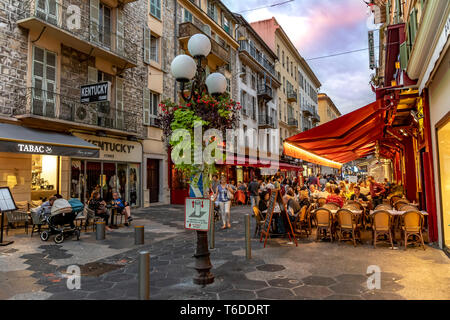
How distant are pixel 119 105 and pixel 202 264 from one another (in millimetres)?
12475

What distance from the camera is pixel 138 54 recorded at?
1684 cm

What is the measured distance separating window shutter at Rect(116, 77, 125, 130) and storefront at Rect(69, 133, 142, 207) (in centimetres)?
81

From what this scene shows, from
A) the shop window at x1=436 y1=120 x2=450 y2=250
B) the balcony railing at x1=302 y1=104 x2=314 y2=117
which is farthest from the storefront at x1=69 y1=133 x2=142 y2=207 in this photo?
the balcony railing at x1=302 y1=104 x2=314 y2=117

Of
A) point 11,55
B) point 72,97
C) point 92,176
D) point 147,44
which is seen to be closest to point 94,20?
point 147,44

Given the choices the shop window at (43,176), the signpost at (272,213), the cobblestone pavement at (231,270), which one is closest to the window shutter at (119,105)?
the shop window at (43,176)

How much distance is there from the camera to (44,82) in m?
12.0

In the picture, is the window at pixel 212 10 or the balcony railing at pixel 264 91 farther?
the balcony railing at pixel 264 91

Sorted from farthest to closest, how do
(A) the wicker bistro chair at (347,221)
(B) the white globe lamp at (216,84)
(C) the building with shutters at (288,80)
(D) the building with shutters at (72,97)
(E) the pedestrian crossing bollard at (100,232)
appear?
(C) the building with shutters at (288,80) < (D) the building with shutters at (72,97) < (E) the pedestrian crossing bollard at (100,232) < (A) the wicker bistro chair at (347,221) < (B) the white globe lamp at (216,84)

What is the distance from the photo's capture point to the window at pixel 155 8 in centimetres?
1801

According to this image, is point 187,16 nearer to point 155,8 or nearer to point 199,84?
point 155,8

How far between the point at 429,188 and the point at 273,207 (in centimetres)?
369

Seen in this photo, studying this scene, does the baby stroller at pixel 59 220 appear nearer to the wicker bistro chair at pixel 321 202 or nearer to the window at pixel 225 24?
the wicker bistro chair at pixel 321 202

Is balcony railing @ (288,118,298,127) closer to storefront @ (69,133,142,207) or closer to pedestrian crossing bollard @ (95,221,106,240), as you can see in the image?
storefront @ (69,133,142,207)
